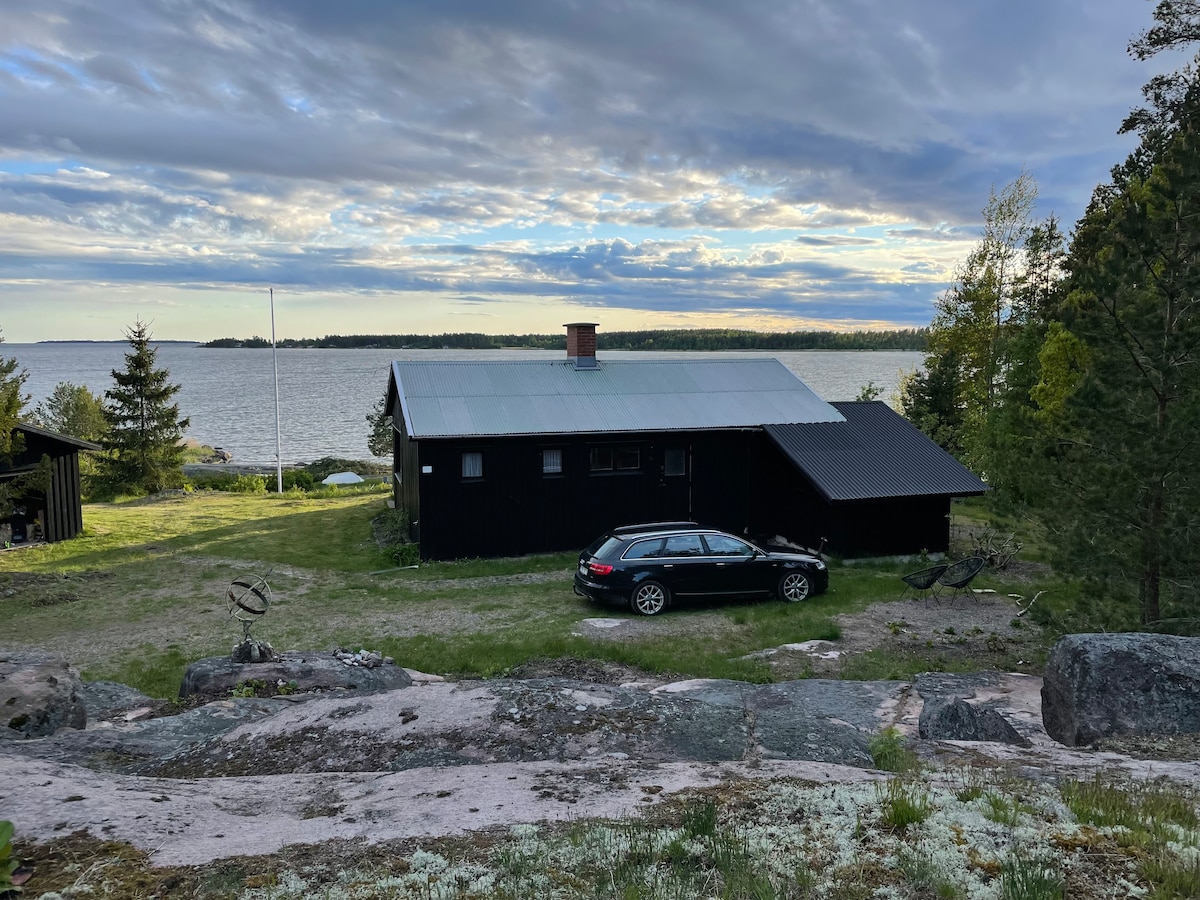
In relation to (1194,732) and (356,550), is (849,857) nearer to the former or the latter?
(1194,732)

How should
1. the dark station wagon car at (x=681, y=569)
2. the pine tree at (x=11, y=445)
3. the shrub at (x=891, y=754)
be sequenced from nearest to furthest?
the shrub at (x=891, y=754) → the dark station wagon car at (x=681, y=569) → the pine tree at (x=11, y=445)

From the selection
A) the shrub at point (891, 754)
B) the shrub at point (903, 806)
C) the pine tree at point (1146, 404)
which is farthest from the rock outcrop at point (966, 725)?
the pine tree at point (1146, 404)

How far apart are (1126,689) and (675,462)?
13.2 m

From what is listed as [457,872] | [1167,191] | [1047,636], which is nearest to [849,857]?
[457,872]

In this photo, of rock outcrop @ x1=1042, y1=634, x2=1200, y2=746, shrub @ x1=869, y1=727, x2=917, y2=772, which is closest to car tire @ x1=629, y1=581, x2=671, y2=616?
shrub @ x1=869, y1=727, x2=917, y2=772

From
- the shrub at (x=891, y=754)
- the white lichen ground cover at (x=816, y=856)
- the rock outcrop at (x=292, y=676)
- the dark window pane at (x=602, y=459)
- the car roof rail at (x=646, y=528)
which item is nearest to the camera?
the white lichen ground cover at (x=816, y=856)

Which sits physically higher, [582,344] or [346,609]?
[582,344]

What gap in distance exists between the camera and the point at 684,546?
14469 mm

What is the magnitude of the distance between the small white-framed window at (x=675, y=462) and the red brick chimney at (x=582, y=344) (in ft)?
13.4

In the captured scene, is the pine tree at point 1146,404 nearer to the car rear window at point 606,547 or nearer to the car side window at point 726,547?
the car side window at point 726,547

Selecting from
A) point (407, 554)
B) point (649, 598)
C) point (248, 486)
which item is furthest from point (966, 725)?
point (248, 486)

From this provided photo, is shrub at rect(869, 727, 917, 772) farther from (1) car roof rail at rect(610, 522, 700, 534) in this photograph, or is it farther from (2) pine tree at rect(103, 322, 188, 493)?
(2) pine tree at rect(103, 322, 188, 493)

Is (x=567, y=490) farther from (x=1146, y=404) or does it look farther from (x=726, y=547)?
(x=1146, y=404)

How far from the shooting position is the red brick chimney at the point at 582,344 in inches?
889
